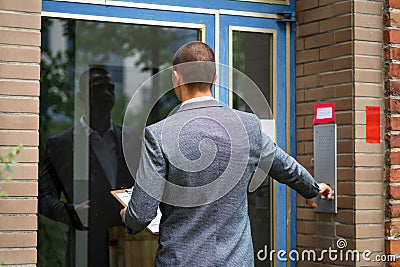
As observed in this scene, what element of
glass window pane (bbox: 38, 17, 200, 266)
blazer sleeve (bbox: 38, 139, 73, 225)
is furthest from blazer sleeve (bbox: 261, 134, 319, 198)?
blazer sleeve (bbox: 38, 139, 73, 225)

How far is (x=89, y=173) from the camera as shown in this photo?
23.7 ft

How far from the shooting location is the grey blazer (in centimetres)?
354

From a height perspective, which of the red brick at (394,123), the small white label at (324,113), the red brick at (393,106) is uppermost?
the red brick at (393,106)

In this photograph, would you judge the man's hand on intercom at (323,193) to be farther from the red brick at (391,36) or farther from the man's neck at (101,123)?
the man's neck at (101,123)

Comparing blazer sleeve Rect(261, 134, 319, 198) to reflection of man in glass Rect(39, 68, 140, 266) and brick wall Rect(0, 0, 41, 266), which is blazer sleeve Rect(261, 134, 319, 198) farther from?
reflection of man in glass Rect(39, 68, 140, 266)

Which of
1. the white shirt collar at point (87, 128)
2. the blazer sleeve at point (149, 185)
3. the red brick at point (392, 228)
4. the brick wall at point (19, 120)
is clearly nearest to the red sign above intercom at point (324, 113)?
the red brick at point (392, 228)

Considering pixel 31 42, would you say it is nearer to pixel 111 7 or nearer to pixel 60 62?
pixel 111 7

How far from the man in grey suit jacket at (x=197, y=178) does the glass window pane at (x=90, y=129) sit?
1.27m

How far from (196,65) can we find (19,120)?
0.85 m

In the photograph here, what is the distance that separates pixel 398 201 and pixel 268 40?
121cm

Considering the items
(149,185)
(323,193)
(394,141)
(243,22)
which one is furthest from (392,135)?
(149,185)

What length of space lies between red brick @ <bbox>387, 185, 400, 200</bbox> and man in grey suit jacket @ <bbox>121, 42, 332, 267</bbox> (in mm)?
1233

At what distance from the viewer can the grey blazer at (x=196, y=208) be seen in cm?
354

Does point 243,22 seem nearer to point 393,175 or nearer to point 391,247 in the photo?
point 393,175
